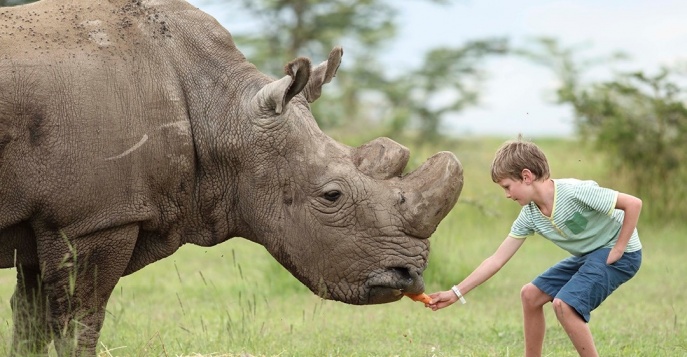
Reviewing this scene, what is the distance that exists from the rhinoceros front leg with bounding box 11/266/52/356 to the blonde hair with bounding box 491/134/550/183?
2551mm

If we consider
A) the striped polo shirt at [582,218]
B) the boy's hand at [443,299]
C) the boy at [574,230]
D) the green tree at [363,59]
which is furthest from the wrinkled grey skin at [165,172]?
the green tree at [363,59]

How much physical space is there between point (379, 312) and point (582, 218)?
3.42 m

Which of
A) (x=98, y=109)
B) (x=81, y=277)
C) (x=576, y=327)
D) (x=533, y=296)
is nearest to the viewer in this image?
(x=98, y=109)

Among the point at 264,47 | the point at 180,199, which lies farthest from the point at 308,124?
the point at 264,47

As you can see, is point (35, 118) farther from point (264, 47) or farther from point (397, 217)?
point (264, 47)

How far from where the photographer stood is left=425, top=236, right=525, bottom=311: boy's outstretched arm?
6562 millimetres

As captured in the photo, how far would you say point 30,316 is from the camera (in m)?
6.47

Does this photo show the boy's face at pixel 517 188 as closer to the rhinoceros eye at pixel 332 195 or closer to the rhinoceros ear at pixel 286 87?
the rhinoceros eye at pixel 332 195

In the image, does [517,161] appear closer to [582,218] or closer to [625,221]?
[582,218]

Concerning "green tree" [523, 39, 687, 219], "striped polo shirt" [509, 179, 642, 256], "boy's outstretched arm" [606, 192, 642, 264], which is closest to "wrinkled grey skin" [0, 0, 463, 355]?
"striped polo shirt" [509, 179, 642, 256]

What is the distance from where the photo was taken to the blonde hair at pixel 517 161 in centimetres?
634

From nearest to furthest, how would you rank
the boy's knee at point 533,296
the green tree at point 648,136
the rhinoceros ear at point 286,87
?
the rhinoceros ear at point 286,87, the boy's knee at point 533,296, the green tree at point 648,136

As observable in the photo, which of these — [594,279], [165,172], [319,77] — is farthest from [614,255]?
[165,172]

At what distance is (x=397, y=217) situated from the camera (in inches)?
243
